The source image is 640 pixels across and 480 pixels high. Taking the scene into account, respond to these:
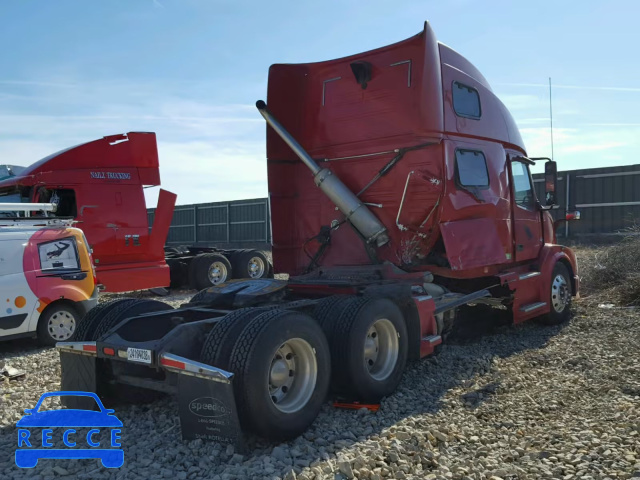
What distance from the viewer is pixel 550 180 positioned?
28.6 feet

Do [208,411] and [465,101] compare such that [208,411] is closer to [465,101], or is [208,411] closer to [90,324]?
[90,324]

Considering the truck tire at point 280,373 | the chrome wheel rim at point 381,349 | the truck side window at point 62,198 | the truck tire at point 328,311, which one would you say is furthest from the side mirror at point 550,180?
the truck side window at point 62,198

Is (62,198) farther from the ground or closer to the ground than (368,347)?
farther from the ground

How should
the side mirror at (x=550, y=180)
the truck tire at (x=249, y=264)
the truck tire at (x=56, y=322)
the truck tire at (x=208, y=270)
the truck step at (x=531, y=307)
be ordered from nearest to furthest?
the truck tire at (x=56, y=322)
the truck step at (x=531, y=307)
the side mirror at (x=550, y=180)
the truck tire at (x=208, y=270)
the truck tire at (x=249, y=264)

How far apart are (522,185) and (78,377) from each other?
6.62 m

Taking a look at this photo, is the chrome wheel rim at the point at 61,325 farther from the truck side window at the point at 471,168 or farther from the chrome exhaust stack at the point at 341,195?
the truck side window at the point at 471,168

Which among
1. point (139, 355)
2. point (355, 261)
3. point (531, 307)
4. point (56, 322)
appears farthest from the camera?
point (531, 307)

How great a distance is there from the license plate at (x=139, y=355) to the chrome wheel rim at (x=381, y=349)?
6.40 feet

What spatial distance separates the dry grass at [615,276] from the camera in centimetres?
996

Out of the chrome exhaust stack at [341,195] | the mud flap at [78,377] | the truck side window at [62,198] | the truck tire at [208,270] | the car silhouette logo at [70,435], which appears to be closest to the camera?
the car silhouette logo at [70,435]

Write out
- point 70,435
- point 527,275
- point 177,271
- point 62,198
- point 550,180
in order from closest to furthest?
point 70,435 < point 527,275 < point 550,180 < point 62,198 < point 177,271

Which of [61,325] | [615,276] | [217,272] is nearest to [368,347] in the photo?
[61,325]

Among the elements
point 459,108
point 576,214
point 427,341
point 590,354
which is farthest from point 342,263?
point 576,214

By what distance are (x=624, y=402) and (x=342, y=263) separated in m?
3.49
